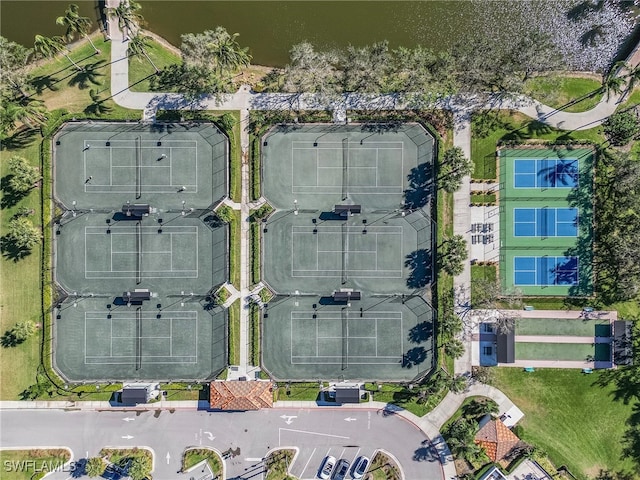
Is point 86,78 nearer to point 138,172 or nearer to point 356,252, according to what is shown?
point 138,172

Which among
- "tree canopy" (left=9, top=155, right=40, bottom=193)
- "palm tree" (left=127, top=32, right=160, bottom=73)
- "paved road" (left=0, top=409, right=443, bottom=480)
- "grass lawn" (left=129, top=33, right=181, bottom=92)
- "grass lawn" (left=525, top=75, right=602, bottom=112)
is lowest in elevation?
"paved road" (left=0, top=409, right=443, bottom=480)

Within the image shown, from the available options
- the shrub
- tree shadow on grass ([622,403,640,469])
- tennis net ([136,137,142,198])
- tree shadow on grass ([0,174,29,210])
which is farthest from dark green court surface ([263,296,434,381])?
tree shadow on grass ([0,174,29,210])

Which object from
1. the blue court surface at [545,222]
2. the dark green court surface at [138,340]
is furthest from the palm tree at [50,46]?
the blue court surface at [545,222]

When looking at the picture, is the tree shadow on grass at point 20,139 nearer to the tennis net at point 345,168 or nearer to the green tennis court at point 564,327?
Result: the tennis net at point 345,168

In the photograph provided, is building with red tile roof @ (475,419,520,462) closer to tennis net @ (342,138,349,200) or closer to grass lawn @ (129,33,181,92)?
tennis net @ (342,138,349,200)

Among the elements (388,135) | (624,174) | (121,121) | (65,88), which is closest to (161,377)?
(121,121)
